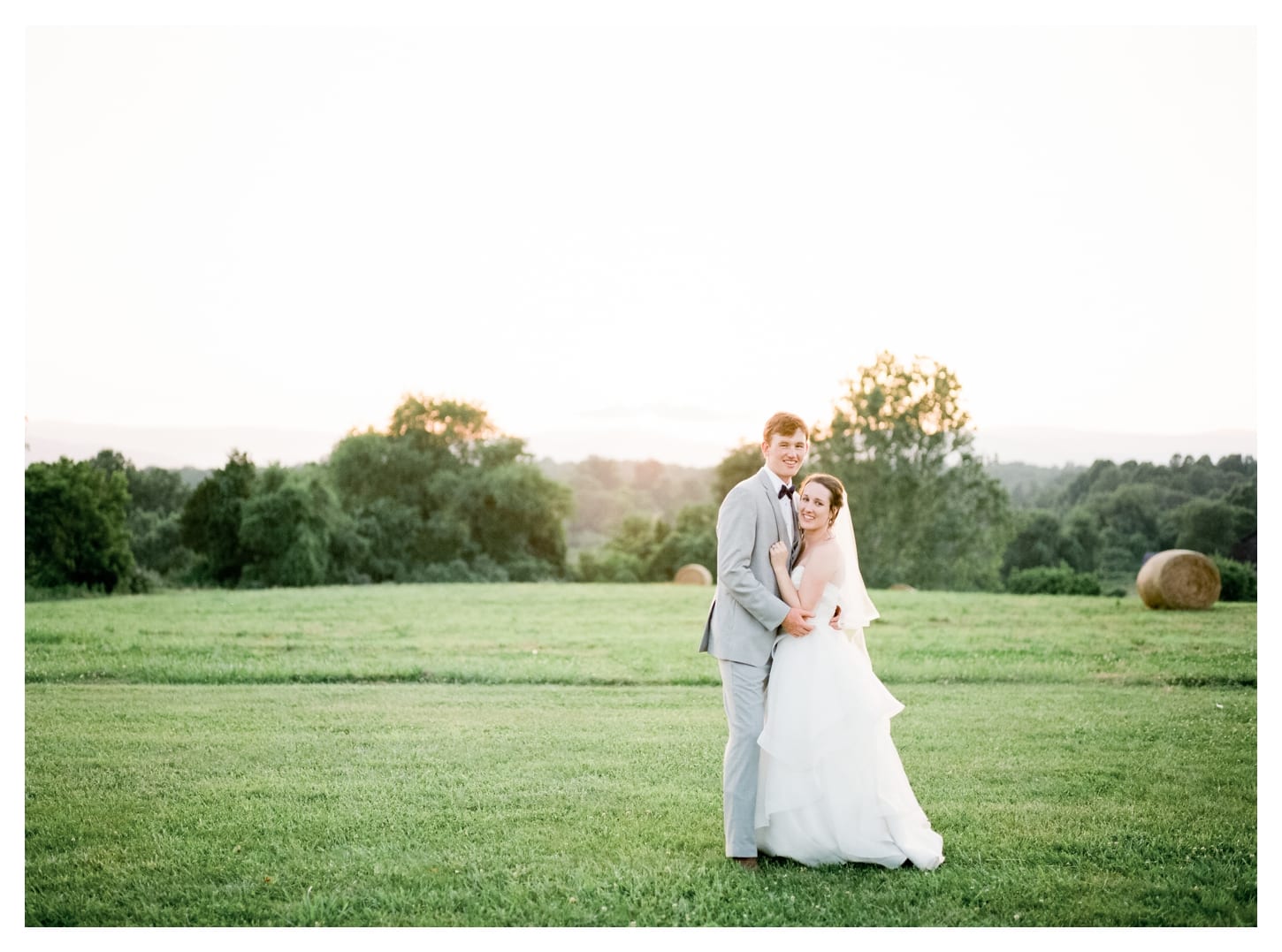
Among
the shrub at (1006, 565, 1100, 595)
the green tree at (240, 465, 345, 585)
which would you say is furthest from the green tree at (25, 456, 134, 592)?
the shrub at (1006, 565, 1100, 595)

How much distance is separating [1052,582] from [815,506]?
24.3 metres

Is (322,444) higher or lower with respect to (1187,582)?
higher

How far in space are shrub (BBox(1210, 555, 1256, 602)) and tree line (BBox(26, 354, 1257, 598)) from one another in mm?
36

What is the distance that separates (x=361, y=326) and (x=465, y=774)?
16.7 m

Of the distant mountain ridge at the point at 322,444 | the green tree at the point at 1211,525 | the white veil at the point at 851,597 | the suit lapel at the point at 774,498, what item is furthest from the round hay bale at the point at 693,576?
the suit lapel at the point at 774,498

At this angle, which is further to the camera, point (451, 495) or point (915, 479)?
point (451, 495)

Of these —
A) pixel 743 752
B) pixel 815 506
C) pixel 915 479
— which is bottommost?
pixel 743 752

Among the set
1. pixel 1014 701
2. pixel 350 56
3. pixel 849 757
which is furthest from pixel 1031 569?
pixel 849 757

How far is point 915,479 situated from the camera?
31.6 m

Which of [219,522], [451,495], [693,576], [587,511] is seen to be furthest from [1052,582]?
[219,522]

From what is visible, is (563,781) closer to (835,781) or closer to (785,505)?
(835,781)

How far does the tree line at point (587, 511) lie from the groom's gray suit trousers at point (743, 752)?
742 inches

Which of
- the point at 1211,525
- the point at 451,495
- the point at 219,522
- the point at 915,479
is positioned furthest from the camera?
the point at 451,495

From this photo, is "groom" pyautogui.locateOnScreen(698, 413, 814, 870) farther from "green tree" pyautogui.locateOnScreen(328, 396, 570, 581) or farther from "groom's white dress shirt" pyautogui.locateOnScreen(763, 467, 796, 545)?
"green tree" pyautogui.locateOnScreen(328, 396, 570, 581)
